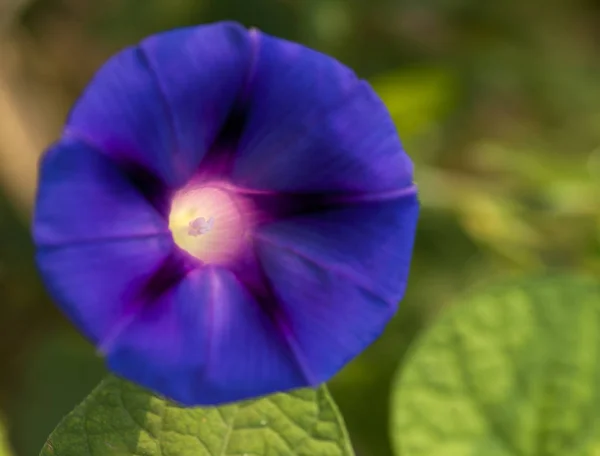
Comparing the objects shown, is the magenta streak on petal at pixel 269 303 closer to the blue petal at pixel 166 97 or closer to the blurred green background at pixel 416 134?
the blue petal at pixel 166 97

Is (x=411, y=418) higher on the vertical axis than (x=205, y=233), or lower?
lower

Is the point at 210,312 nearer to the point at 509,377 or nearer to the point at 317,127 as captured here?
the point at 317,127

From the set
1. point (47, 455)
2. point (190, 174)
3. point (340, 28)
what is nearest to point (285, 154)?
point (190, 174)

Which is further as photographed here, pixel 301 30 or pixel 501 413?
pixel 301 30

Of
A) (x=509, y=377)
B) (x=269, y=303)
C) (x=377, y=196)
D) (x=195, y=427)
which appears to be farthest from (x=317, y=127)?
(x=509, y=377)

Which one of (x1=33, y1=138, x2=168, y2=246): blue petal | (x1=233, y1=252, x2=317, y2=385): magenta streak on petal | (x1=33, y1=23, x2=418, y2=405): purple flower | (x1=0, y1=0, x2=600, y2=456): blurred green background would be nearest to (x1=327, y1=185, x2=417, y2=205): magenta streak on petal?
(x1=33, y1=23, x2=418, y2=405): purple flower

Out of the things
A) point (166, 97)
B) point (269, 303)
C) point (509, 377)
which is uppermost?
point (166, 97)

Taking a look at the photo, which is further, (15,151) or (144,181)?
(15,151)

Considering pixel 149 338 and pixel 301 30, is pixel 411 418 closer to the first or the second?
pixel 149 338
